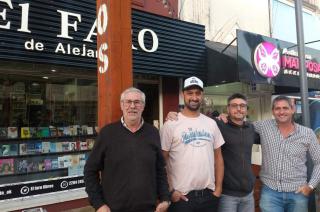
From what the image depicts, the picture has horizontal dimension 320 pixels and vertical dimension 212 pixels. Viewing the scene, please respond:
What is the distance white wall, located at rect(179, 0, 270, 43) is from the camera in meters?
8.19

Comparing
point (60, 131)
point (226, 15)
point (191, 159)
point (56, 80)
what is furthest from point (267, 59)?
point (191, 159)

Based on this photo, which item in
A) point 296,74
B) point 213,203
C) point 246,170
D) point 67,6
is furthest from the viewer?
point 296,74

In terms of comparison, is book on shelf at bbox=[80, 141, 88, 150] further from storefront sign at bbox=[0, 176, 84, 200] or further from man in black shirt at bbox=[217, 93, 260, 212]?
man in black shirt at bbox=[217, 93, 260, 212]

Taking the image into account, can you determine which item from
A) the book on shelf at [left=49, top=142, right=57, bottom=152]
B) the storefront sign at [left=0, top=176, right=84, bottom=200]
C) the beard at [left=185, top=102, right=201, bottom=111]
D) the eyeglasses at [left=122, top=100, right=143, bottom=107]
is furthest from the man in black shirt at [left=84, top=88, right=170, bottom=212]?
the book on shelf at [left=49, top=142, right=57, bottom=152]

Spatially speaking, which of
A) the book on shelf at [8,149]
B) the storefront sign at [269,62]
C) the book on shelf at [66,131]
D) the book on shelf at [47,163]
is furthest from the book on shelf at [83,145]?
the storefront sign at [269,62]

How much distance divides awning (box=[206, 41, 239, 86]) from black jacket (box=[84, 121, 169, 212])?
4.56m

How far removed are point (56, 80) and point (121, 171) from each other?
394 cm

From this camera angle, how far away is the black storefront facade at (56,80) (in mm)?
5199

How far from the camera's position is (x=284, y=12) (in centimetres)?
1106

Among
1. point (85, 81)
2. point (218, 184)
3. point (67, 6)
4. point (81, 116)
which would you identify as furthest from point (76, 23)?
point (218, 184)

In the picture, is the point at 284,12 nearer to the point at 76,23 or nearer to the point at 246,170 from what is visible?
the point at 76,23

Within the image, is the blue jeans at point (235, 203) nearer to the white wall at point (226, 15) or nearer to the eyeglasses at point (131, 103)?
the eyeglasses at point (131, 103)

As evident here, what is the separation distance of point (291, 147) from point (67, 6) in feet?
12.5

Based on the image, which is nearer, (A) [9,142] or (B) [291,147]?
(B) [291,147]
